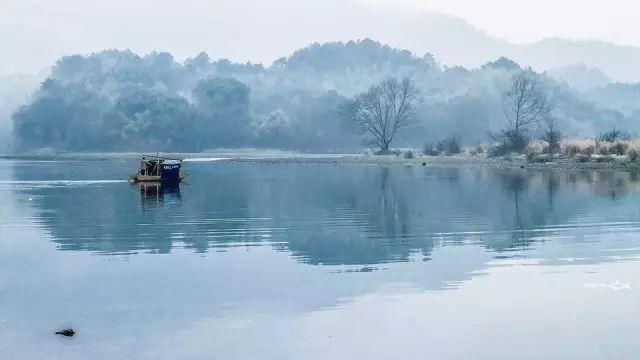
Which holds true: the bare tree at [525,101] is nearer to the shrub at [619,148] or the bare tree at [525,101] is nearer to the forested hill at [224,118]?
the forested hill at [224,118]

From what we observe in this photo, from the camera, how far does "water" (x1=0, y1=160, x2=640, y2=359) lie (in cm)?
1605

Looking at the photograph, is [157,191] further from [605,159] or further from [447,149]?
[447,149]

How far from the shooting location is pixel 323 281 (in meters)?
21.7

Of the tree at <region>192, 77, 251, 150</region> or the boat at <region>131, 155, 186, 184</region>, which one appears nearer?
the boat at <region>131, 155, 186, 184</region>

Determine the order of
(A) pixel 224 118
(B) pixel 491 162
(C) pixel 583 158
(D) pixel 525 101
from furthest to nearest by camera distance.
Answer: (A) pixel 224 118, (D) pixel 525 101, (B) pixel 491 162, (C) pixel 583 158

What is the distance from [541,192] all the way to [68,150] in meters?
117

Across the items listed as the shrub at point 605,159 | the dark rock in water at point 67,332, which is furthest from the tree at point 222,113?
the dark rock in water at point 67,332

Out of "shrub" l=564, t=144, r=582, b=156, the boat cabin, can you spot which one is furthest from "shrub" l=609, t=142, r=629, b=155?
the boat cabin

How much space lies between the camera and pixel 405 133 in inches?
5994

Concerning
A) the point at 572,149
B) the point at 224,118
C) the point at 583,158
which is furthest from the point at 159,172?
the point at 224,118

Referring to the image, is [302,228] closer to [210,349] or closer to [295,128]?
[210,349]

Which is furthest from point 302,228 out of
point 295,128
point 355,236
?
point 295,128

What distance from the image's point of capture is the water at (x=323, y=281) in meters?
16.0

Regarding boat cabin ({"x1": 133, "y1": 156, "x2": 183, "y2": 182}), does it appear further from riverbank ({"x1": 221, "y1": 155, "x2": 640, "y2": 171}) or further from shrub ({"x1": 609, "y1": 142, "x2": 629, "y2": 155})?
shrub ({"x1": 609, "y1": 142, "x2": 629, "y2": 155})
